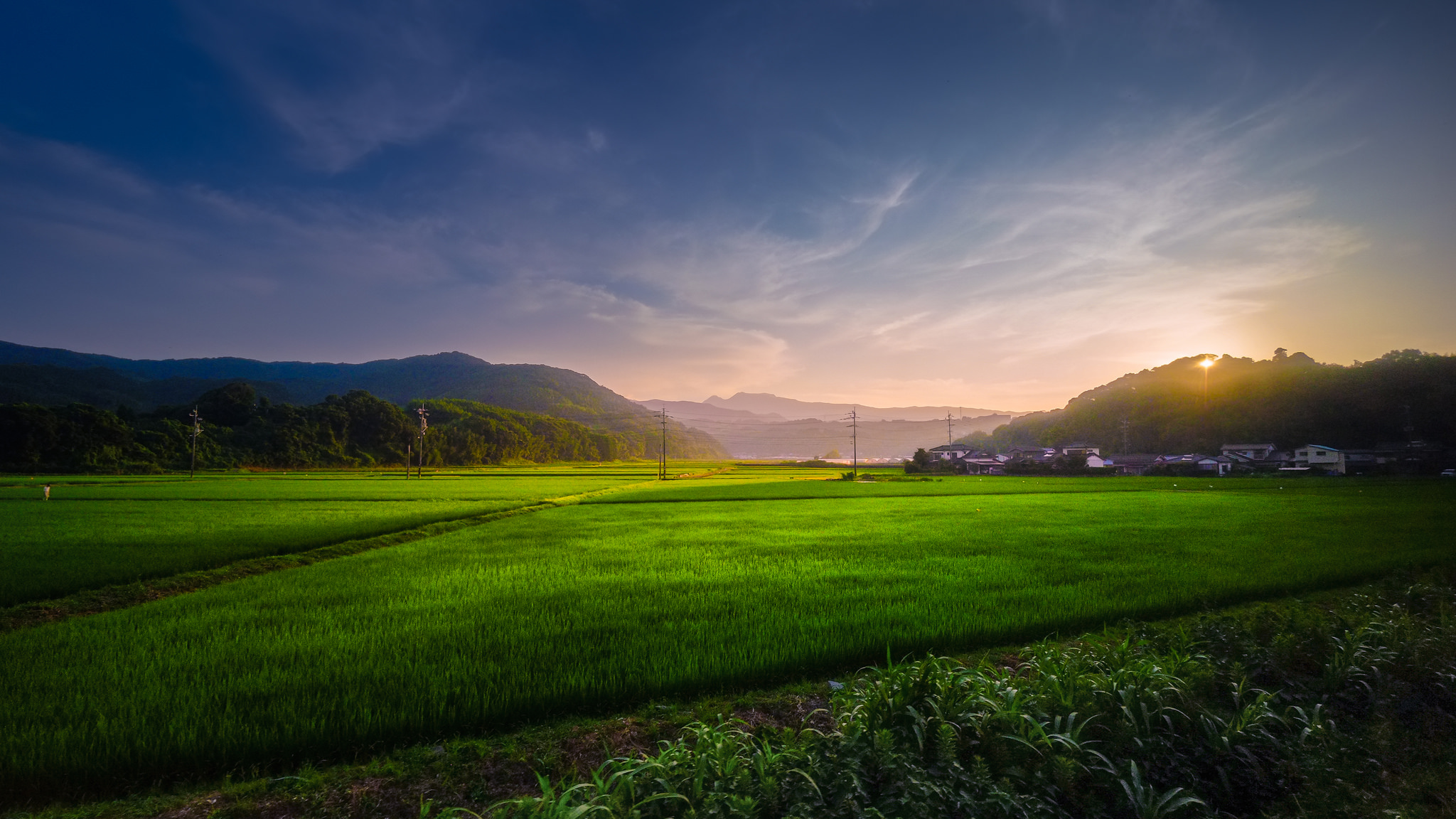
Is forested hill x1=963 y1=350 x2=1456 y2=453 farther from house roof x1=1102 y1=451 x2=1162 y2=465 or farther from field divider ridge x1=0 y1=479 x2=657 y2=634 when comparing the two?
field divider ridge x1=0 y1=479 x2=657 y2=634

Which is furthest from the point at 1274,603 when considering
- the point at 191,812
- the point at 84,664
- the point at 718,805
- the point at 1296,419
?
the point at 1296,419

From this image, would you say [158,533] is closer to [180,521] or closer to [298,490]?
[180,521]

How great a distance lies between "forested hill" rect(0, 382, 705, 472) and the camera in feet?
206

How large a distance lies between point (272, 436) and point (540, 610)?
349 feet

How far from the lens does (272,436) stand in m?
87.3

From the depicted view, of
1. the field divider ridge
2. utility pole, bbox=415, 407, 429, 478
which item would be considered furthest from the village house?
utility pole, bbox=415, 407, 429, 478

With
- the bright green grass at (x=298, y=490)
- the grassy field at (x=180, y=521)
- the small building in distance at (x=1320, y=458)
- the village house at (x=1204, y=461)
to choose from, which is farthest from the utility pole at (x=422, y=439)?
the small building in distance at (x=1320, y=458)

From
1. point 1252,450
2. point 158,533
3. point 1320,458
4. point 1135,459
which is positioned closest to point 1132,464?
point 1135,459

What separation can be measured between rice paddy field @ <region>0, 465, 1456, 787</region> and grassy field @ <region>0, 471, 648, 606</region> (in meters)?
0.23

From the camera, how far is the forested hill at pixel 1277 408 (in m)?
64.3

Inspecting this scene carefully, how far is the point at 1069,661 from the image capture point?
5.18 m

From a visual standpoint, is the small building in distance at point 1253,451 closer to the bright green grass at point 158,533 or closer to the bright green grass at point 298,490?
the bright green grass at point 298,490

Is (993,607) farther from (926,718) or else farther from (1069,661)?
(926,718)

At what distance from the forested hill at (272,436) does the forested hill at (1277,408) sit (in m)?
120
